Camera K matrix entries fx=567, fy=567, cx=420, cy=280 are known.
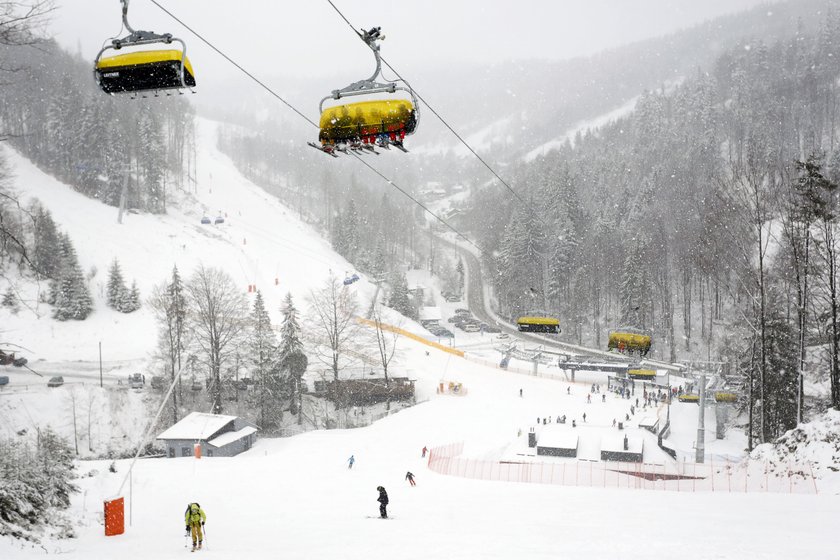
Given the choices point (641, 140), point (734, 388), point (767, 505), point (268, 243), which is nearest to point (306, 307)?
point (268, 243)

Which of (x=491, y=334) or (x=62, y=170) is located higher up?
(x=62, y=170)

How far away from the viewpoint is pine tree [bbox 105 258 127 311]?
171 ft

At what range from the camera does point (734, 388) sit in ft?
134

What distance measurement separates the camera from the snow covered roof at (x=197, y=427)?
107 feet

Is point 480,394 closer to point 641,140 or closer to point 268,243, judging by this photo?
point 268,243

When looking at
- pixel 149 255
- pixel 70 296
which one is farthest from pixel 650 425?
pixel 149 255

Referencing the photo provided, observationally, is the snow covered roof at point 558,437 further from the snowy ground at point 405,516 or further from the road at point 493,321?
the road at point 493,321

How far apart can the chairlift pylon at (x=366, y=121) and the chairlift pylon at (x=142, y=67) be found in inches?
101

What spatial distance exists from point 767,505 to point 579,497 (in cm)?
535

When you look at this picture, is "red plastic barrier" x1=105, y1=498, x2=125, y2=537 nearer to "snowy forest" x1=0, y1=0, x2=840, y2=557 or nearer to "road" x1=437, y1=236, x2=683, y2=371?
"snowy forest" x1=0, y1=0, x2=840, y2=557

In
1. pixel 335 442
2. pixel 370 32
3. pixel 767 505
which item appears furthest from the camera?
pixel 335 442

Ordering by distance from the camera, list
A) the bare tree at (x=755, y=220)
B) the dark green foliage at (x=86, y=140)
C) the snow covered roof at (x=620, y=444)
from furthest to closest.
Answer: the dark green foliage at (x=86, y=140)
the snow covered roof at (x=620, y=444)
the bare tree at (x=755, y=220)

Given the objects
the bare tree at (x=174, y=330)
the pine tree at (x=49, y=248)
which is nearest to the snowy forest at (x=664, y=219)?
the bare tree at (x=174, y=330)

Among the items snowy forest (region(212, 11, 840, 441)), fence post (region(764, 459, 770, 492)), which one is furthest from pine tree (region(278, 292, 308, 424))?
fence post (region(764, 459, 770, 492))
